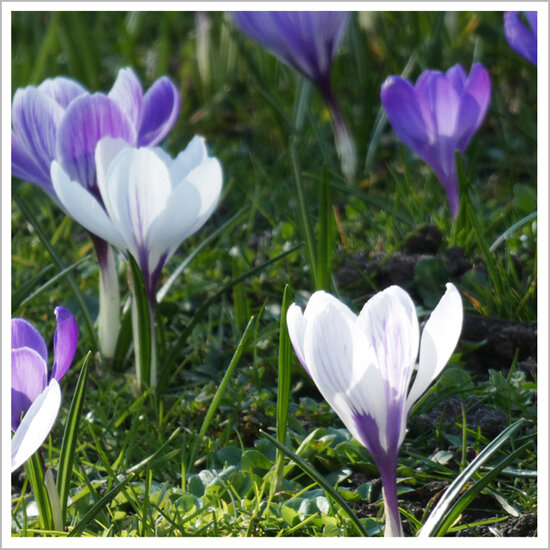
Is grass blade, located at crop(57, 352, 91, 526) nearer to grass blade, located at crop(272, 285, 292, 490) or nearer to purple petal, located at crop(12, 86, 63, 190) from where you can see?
grass blade, located at crop(272, 285, 292, 490)

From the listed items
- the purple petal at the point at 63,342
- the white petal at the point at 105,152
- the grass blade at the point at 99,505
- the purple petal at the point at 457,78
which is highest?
the purple petal at the point at 457,78

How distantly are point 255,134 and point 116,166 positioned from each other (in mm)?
1209

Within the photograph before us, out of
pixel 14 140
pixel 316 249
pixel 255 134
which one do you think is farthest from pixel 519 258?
pixel 255 134

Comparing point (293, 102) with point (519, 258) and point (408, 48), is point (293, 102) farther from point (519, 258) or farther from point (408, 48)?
point (519, 258)

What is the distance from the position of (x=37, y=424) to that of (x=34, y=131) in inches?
20.8

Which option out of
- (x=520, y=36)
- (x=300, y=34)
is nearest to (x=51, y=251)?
(x=300, y=34)

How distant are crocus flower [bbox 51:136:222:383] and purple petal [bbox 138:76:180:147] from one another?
0.12 m

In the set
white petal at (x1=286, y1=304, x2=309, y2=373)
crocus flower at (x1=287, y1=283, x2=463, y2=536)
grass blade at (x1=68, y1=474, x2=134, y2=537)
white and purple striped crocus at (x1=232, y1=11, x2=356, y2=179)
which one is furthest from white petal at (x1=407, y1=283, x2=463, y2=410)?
white and purple striped crocus at (x1=232, y1=11, x2=356, y2=179)

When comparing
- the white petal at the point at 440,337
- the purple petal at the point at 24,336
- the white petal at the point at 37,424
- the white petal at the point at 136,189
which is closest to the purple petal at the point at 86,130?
the white petal at the point at 136,189

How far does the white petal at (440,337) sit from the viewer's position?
28.3 inches

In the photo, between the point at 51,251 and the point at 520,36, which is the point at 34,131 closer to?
the point at 51,251

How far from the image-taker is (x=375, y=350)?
28.9 inches

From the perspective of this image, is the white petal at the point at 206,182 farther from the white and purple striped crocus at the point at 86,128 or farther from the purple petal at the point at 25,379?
the purple petal at the point at 25,379

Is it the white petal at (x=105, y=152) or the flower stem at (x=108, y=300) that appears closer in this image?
the white petal at (x=105, y=152)
